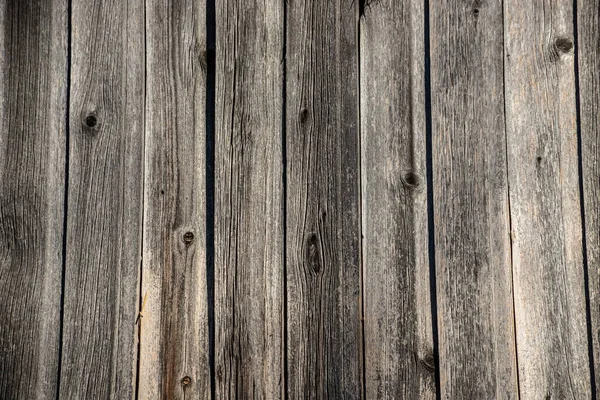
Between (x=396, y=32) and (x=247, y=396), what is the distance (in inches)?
47.7

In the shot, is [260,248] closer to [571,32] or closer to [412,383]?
[412,383]

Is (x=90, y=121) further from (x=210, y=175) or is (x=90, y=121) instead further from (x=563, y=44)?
(x=563, y=44)

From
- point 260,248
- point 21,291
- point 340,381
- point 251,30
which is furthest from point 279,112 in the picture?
point 21,291

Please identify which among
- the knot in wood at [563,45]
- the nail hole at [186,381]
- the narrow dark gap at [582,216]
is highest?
the knot in wood at [563,45]

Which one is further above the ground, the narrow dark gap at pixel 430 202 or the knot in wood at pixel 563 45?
the knot in wood at pixel 563 45

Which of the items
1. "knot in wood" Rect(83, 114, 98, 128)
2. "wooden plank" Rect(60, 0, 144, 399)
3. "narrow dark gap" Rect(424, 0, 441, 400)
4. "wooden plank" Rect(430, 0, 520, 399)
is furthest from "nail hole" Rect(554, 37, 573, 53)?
"knot in wood" Rect(83, 114, 98, 128)

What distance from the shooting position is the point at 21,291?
1.47m

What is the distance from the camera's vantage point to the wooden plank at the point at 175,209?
1461mm

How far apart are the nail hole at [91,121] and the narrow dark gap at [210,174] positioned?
35cm

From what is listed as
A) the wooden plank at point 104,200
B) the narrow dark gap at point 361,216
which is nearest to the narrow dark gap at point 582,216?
the narrow dark gap at point 361,216

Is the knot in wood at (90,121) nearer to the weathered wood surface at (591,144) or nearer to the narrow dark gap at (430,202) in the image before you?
the narrow dark gap at (430,202)

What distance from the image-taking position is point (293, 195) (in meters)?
1.48

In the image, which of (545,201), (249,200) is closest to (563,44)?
(545,201)

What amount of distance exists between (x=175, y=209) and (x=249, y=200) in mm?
231
